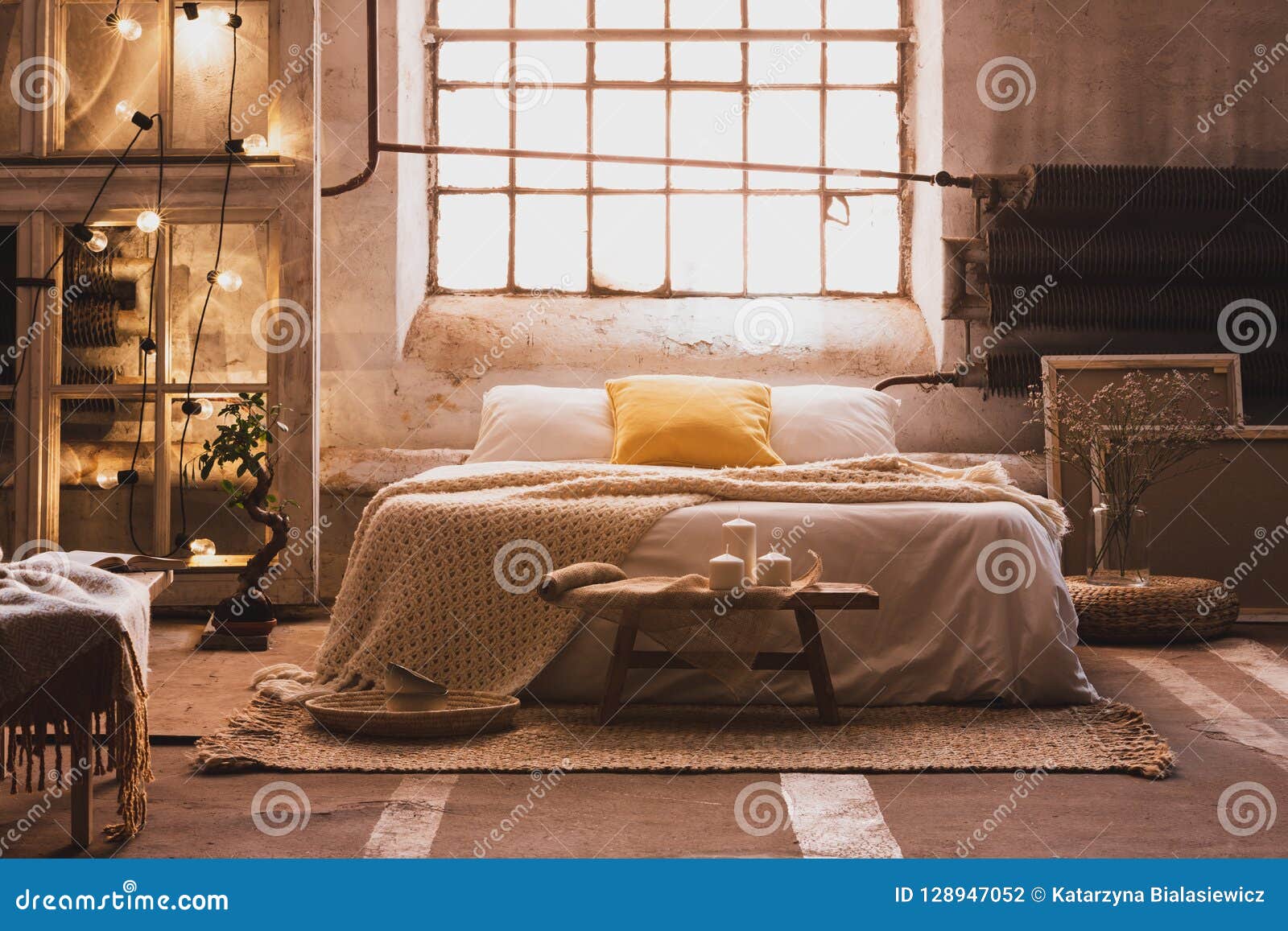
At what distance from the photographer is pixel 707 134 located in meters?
5.71

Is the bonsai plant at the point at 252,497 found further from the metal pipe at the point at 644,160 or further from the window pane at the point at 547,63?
the window pane at the point at 547,63

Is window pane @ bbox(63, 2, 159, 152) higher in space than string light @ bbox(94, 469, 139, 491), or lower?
higher

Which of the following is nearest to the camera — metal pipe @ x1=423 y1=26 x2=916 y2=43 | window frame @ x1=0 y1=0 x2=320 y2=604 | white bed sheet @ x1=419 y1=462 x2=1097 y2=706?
white bed sheet @ x1=419 y1=462 x2=1097 y2=706

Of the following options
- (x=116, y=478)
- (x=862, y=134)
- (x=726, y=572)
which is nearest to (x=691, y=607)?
(x=726, y=572)

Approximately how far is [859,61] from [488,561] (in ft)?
11.3

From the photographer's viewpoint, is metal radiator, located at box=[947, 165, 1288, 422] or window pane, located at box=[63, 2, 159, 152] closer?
window pane, located at box=[63, 2, 159, 152]

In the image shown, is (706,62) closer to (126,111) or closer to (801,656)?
(126,111)

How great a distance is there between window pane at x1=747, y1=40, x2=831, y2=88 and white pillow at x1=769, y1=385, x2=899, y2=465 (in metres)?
1.73

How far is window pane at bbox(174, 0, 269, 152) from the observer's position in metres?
4.82

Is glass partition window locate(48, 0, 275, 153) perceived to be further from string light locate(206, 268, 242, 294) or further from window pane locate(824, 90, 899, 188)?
window pane locate(824, 90, 899, 188)

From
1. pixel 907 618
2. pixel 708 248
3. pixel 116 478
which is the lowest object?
pixel 907 618

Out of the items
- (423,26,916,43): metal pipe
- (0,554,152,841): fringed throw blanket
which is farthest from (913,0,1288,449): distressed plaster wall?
(0,554,152,841): fringed throw blanket

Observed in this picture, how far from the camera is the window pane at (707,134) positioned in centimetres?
571

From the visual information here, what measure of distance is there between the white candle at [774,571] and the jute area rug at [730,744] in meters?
0.34
